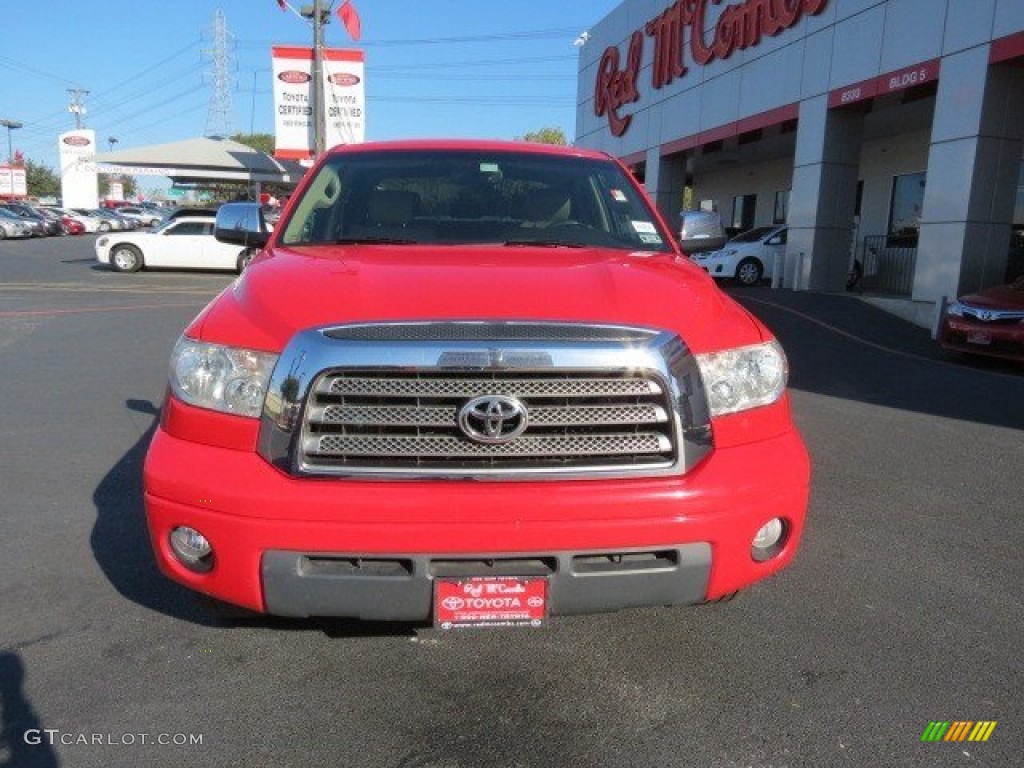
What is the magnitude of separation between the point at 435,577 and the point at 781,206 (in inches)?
984

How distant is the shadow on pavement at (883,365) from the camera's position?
24.1 ft

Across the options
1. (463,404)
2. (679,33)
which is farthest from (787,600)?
(679,33)

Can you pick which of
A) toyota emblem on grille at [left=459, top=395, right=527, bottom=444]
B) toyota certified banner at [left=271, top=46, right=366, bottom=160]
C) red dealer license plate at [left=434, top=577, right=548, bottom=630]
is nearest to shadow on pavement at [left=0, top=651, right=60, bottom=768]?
red dealer license plate at [left=434, top=577, right=548, bottom=630]

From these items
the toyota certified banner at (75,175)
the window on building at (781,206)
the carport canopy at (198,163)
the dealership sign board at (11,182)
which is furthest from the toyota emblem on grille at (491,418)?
the dealership sign board at (11,182)

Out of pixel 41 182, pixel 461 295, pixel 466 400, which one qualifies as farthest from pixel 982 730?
pixel 41 182

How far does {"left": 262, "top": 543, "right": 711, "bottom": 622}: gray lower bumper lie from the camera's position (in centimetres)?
228

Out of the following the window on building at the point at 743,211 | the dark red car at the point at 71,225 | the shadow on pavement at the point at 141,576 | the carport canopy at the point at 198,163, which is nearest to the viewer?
the shadow on pavement at the point at 141,576

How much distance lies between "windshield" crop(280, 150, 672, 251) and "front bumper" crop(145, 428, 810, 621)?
1.44 metres

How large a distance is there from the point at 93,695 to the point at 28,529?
5.51 ft

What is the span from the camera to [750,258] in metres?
18.8

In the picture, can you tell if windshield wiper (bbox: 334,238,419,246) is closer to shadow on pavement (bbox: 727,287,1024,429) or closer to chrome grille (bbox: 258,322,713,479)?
chrome grille (bbox: 258,322,713,479)

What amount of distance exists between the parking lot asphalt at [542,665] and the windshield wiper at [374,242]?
157cm

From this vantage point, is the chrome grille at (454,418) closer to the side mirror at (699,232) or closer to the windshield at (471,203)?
the windshield at (471,203)

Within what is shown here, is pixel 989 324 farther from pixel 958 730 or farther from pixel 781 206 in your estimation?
pixel 781 206
